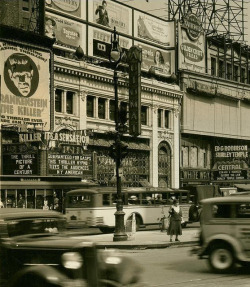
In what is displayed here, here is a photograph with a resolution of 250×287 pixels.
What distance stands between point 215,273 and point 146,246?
9.18 meters

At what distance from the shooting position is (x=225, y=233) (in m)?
16.4

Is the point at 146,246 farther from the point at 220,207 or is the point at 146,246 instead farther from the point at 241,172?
the point at 241,172

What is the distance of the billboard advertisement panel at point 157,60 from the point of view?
5528 centimetres

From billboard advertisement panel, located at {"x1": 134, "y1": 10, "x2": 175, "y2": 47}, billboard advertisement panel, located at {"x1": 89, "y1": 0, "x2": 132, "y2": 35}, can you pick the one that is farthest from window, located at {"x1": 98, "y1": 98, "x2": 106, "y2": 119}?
billboard advertisement panel, located at {"x1": 134, "y1": 10, "x2": 175, "y2": 47}

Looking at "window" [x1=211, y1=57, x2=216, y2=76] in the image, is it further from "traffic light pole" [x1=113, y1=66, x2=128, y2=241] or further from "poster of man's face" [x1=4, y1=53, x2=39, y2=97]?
"traffic light pole" [x1=113, y1=66, x2=128, y2=241]

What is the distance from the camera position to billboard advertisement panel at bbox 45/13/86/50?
149ft

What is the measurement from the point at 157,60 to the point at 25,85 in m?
18.9

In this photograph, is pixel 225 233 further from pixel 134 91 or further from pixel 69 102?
pixel 134 91

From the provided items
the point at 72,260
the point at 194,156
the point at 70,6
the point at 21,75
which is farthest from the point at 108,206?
the point at 194,156

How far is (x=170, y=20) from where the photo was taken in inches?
2309

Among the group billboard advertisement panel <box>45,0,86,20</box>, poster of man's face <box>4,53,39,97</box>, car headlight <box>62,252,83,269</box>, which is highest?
billboard advertisement panel <box>45,0,86,20</box>

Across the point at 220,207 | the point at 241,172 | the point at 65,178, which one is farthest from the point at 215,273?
the point at 241,172

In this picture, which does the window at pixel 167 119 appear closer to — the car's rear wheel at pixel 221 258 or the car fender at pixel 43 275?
the car's rear wheel at pixel 221 258

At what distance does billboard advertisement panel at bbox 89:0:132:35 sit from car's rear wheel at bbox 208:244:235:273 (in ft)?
117
